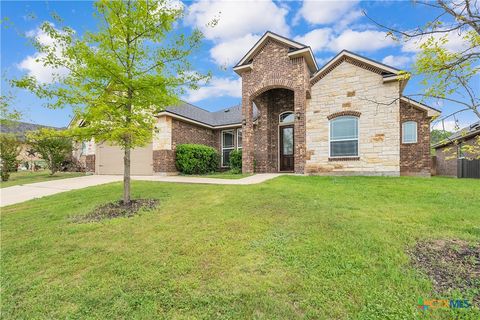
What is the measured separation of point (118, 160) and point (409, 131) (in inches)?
664

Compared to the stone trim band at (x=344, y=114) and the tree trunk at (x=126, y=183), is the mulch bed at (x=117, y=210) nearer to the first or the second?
the tree trunk at (x=126, y=183)

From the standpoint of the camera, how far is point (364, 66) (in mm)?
10828

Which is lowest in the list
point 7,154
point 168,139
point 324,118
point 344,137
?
point 7,154

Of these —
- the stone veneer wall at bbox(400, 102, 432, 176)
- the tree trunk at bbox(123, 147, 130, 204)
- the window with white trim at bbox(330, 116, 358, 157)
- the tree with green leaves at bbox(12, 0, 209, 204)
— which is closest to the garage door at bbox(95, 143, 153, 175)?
the tree trunk at bbox(123, 147, 130, 204)

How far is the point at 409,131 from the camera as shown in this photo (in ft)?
38.4

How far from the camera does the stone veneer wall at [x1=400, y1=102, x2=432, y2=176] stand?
11028 millimetres

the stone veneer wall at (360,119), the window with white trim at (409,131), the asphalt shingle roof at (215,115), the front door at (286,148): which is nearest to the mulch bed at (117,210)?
the stone veneer wall at (360,119)

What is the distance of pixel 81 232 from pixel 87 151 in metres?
15.0

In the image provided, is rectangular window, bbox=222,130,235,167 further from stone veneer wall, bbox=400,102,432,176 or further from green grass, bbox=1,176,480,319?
green grass, bbox=1,176,480,319

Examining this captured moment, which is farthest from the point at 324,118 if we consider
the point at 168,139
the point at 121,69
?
the point at 121,69

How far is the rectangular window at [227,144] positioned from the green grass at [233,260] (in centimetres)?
1113

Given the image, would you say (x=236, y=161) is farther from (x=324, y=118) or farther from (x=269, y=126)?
(x=324, y=118)

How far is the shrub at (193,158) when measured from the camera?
1367cm

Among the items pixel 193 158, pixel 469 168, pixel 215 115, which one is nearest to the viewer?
pixel 469 168
